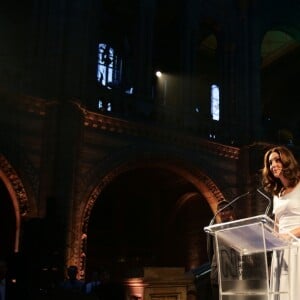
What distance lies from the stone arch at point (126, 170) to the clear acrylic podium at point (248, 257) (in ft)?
27.7

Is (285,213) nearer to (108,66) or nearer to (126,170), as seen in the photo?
(126,170)

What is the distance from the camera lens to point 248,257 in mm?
3375

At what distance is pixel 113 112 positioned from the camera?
1339cm

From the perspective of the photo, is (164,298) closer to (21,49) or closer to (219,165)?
(219,165)

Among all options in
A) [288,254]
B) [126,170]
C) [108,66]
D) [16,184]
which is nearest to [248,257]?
[288,254]

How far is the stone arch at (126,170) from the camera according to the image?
11836 mm

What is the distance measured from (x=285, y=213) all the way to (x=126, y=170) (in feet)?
33.7

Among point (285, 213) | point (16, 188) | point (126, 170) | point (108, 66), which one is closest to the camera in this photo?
point (285, 213)

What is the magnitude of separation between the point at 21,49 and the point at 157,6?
4.49m

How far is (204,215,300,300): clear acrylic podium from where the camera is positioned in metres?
3.15

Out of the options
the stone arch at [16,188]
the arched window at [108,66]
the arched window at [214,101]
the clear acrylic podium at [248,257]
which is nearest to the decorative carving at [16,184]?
the stone arch at [16,188]

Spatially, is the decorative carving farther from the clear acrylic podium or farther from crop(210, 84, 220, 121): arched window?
crop(210, 84, 220, 121): arched window

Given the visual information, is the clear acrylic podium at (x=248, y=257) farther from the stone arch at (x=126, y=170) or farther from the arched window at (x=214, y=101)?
the arched window at (x=214, y=101)

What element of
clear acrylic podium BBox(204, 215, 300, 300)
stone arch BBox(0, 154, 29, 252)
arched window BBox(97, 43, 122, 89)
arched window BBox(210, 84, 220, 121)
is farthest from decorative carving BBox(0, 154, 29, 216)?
arched window BBox(210, 84, 220, 121)
